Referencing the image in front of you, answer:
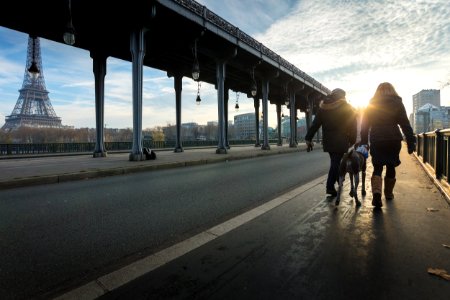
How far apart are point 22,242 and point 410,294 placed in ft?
12.2

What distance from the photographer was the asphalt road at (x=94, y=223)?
8.16 feet

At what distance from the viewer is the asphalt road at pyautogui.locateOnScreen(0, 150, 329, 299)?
2.49 metres

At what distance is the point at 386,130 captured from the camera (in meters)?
4.67

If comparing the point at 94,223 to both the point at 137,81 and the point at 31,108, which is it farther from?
the point at 31,108

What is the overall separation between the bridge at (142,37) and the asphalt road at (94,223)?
651 cm

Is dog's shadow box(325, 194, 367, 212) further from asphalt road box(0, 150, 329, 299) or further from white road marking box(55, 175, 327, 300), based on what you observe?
white road marking box(55, 175, 327, 300)

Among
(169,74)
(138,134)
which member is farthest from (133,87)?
(169,74)

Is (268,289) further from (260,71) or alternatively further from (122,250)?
(260,71)

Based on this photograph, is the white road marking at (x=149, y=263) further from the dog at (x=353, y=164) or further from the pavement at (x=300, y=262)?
the dog at (x=353, y=164)

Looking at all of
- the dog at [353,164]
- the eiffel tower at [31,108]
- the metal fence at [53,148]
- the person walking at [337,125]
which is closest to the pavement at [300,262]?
the dog at [353,164]

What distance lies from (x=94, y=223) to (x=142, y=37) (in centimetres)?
1196

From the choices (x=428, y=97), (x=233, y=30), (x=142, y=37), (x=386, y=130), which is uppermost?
(x=428, y=97)

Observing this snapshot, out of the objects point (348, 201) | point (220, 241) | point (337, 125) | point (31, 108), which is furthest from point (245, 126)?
point (220, 241)

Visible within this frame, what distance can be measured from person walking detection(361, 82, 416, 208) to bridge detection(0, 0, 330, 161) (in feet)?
30.9
